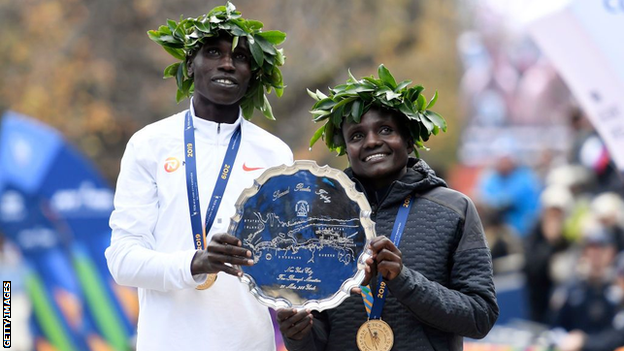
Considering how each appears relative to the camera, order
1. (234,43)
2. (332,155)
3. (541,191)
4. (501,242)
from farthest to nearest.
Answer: (332,155) < (501,242) < (541,191) < (234,43)

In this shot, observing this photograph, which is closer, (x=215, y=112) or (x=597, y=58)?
(x=215, y=112)

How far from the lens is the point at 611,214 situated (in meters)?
9.08

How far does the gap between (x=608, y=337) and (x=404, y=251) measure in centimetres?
475

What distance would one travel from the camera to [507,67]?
11555mm

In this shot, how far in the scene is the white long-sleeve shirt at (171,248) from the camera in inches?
159

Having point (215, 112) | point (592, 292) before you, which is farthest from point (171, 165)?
point (592, 292)

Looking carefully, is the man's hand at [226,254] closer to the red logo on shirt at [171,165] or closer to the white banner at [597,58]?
the red logo on shirt at [171,165]

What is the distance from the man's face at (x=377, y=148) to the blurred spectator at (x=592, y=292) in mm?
4763

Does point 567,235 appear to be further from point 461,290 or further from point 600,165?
point 461,290

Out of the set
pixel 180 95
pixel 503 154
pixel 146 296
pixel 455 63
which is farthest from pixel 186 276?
pixel 455 63

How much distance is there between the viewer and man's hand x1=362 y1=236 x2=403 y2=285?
141 inches

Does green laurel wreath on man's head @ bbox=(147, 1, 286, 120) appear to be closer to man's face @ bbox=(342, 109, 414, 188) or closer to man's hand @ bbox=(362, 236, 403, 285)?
man's face @ bbox=(342, 109, 414, 188)

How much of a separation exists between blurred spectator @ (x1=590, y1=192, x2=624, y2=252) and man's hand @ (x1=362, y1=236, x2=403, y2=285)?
5526 millimetres

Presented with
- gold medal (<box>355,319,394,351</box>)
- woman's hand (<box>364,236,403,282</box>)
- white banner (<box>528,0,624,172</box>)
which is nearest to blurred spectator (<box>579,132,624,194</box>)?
white banner (<box>528,0,624,172</box>)
